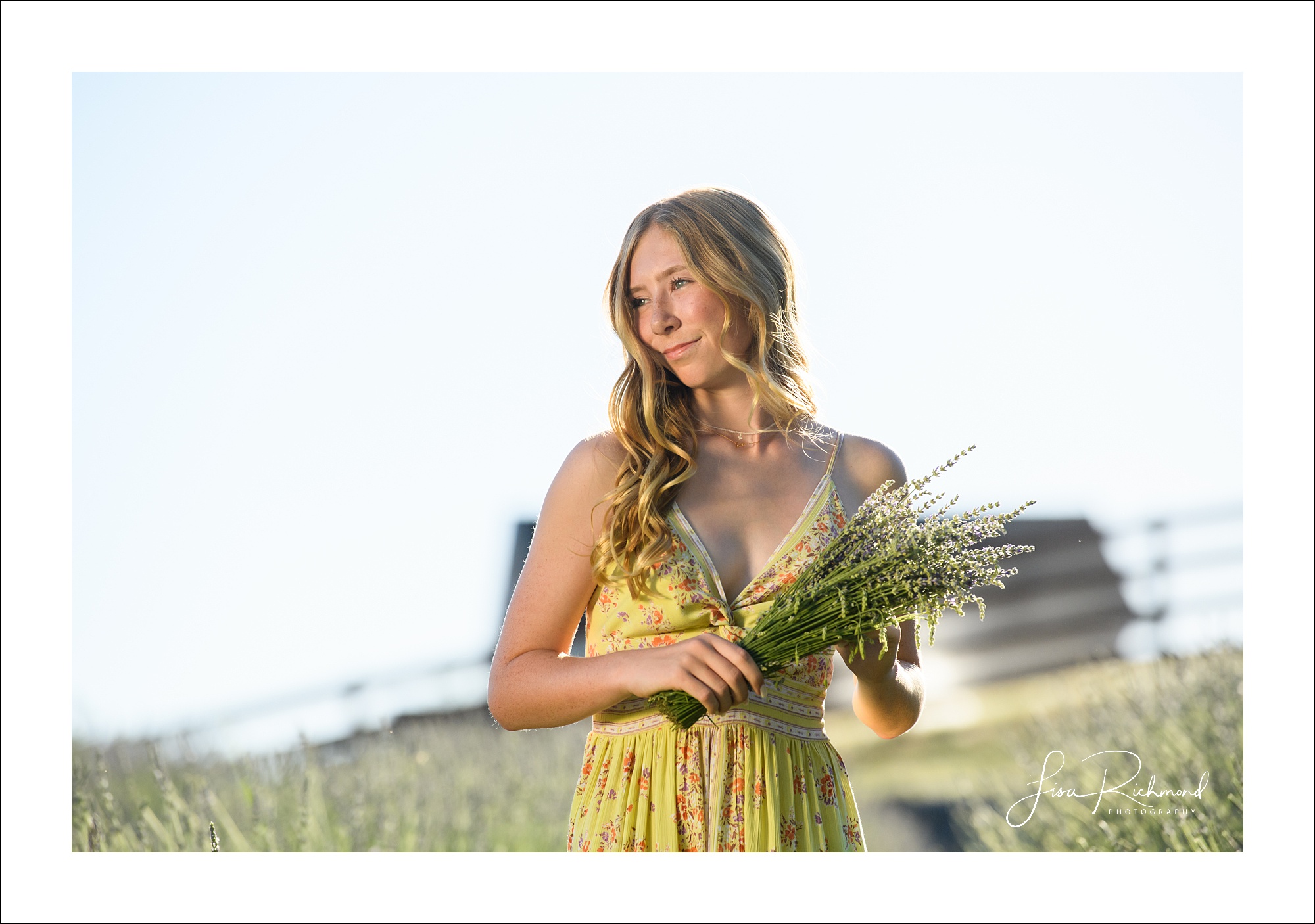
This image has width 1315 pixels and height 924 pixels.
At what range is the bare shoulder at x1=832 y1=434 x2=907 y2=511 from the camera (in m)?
1.70

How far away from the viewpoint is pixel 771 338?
68.6 inches

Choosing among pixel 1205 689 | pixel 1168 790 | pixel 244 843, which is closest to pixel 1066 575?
pixel 1205 689

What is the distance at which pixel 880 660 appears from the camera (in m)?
1.58

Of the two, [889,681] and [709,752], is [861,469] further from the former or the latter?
[709,752]

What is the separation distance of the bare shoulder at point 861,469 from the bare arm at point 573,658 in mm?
381

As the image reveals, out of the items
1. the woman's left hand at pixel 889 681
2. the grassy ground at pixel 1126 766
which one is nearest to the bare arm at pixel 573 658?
the woman's left hand at pixel 889 681

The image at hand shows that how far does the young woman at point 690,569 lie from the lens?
1.52 meters

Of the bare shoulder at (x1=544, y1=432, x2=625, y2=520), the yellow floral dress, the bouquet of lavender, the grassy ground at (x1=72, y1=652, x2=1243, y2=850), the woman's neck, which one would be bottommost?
the grassy ground at (x1=72, y1=652, x2=1243, y2=850)

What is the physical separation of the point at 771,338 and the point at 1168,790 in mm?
2046

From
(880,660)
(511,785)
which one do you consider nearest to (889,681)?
(880,660)

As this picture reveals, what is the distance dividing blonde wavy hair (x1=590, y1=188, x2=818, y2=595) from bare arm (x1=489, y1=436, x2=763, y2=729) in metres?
0.04

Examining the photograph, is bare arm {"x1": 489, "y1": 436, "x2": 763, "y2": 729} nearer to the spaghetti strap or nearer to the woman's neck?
the woman's neck

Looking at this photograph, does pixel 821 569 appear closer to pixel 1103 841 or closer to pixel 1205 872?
pixel 1205 872

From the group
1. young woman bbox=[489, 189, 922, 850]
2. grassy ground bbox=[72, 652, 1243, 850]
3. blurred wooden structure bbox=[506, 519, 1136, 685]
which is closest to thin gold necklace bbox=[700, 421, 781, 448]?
young woman bbox=[489, 189, 922, 850]
